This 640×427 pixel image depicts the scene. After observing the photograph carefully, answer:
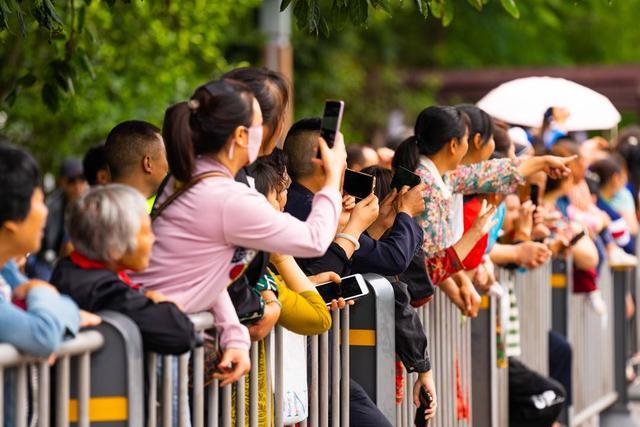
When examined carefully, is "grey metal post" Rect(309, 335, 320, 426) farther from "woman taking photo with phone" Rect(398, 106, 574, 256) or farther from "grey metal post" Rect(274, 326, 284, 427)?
"woman taking photo with phone" Rect(398, 106, 574, 256)

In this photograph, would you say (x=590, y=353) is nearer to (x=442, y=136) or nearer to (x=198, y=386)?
(x=442, y=136)

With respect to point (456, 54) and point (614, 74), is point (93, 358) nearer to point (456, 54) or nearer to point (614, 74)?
point (614, 74)

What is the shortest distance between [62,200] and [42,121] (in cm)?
239

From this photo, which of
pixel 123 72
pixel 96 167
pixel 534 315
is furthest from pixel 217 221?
pixel 123 72

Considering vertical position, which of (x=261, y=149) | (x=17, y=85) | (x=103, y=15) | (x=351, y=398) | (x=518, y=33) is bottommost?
(x=351, y=398)

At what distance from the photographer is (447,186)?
23.7 feet

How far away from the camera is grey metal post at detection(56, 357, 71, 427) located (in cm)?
406

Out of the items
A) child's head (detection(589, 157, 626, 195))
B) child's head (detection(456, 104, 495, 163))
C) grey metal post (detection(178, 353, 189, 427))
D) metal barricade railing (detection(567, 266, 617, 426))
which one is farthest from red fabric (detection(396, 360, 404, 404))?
child's head (detection(589, 157, 626, 195))

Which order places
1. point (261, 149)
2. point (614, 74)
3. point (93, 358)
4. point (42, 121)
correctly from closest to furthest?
point (93, 358) < point (261, 149) < point (42, 121) < point (614, 74)

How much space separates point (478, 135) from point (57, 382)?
396 centimetres

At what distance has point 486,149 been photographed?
25.3 ft

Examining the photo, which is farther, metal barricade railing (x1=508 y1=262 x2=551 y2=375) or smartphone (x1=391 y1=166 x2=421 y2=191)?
metal barricade railing (x1=508 y1=262 x2=551 y2=375)

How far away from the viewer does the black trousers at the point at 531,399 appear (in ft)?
28.6

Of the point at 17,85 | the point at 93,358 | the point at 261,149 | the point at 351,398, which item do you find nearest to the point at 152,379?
the point at 93,358
